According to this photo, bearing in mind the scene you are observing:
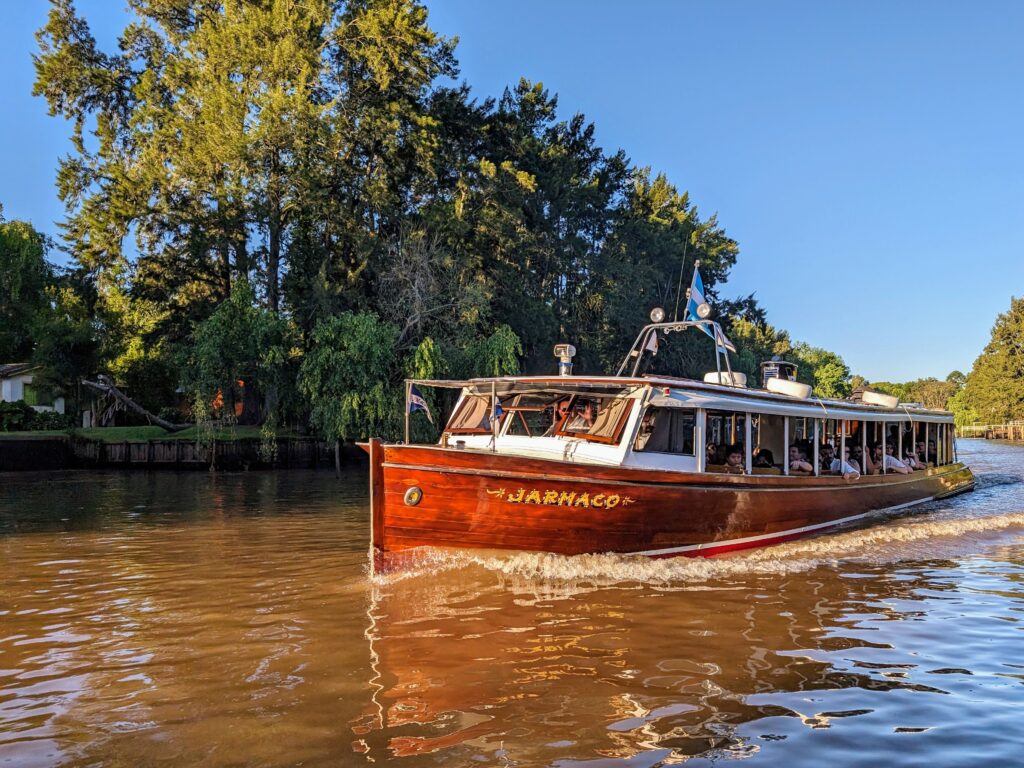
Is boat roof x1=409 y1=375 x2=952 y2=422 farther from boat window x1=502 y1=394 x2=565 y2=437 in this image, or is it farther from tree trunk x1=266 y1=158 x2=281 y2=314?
→ tree trunk x1=266 y1=158 x2=281 y2=314

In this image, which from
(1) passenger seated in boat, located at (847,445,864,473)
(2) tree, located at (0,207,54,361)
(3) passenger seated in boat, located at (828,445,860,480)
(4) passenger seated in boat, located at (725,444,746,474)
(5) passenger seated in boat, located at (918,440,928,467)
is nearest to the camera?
(4) passenger seated in boat, located at (725,444,746,474)

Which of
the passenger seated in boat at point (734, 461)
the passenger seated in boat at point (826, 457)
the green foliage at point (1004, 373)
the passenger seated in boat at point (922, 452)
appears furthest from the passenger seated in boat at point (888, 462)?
the green foliage at point (1004, 373)

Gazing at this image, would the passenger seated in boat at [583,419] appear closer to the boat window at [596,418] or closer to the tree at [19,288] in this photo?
the boat window at [596,418]

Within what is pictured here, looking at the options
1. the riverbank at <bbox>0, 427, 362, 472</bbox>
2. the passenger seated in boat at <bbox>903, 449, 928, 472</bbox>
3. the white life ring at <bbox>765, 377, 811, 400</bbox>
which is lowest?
the riverbank at <bbox>0, 427, 362, 472</bbox>

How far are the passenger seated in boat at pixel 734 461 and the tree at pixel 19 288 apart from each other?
143 ft

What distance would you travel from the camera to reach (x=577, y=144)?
50375mm

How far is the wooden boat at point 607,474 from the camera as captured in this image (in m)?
9.86

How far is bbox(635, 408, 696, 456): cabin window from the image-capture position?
11.4 metres

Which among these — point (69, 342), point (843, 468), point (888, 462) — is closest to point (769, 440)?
point (843, 468)

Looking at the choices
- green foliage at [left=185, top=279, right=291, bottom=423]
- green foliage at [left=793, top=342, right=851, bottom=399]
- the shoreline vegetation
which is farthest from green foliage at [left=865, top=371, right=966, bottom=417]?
green foliage at [left=185, top=279, right=291, bottom=423]

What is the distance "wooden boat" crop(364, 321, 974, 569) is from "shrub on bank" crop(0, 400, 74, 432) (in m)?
31.8

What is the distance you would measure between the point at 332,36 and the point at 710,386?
3118 cm

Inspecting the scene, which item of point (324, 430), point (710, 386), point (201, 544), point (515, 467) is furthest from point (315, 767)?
point (324, 430)

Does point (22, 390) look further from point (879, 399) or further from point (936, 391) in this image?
point (936, 391)
